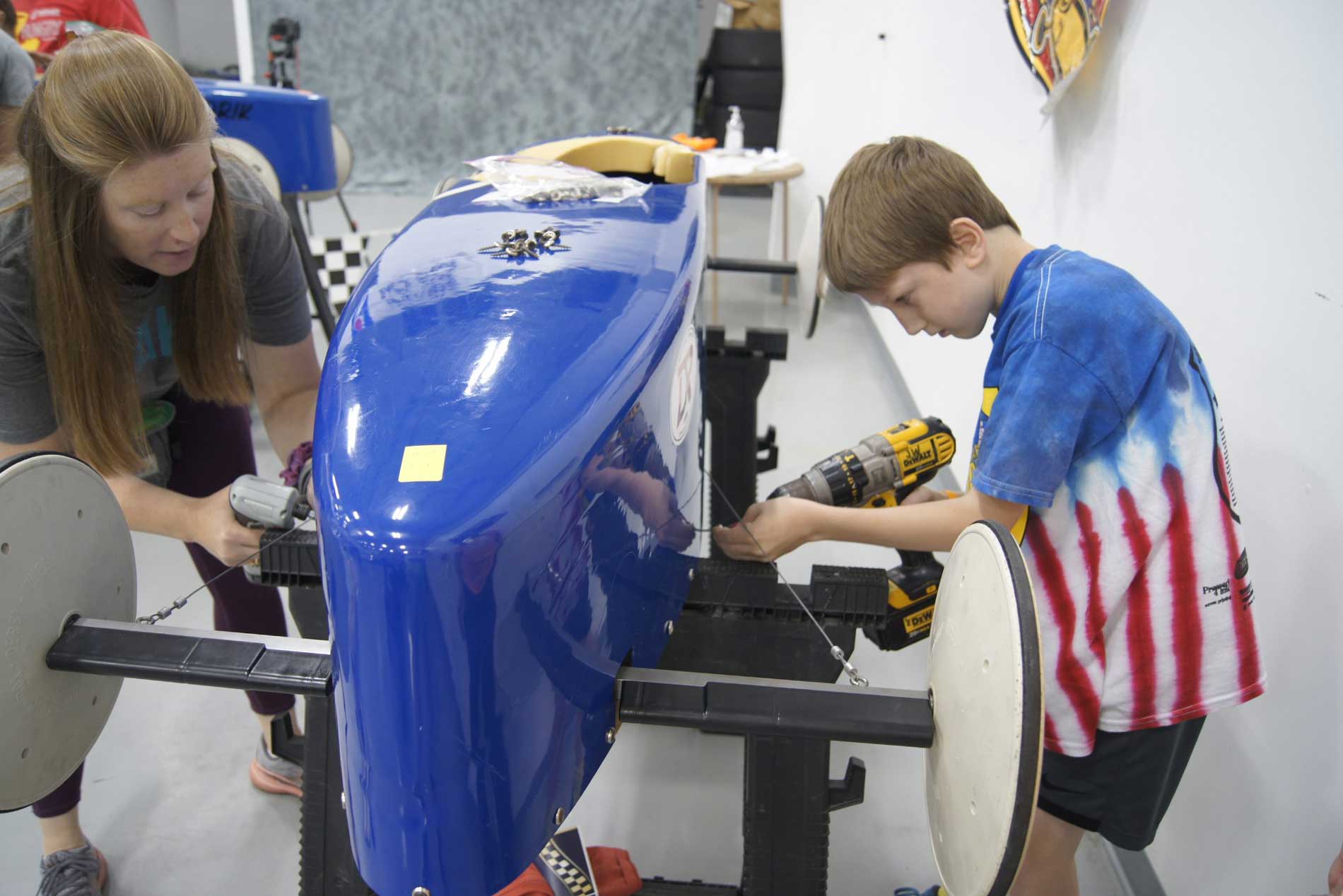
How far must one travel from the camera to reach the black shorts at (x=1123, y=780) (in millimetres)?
1163

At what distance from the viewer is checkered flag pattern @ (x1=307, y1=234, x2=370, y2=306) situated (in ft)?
11.2

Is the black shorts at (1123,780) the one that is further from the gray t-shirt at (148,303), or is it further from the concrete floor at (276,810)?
the gray t-shirt at (148,303)

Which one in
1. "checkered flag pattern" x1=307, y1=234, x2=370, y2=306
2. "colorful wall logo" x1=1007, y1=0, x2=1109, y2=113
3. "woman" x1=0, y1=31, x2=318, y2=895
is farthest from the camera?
"checkered flag pattern" x1=307, y1=234, x2=370, y2=306

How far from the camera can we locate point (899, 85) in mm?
3783

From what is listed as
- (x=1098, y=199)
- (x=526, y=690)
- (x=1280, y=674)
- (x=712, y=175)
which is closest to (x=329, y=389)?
(x=526, y=690)

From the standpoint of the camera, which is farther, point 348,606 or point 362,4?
point 362,4

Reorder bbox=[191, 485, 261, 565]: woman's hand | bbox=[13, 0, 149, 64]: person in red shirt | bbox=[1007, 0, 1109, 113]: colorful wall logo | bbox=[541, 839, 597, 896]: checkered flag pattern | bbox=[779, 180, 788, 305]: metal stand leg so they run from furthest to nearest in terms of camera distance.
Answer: bbox=[779, 180, 788, 305]: metal stand leg → bbox=[13, 0, 149, 64]: person in red shirt → bbox=[1007, 0, 1109, 113]: colorful wall logo → bbox=[541, 839, 597, 896]: checkered flag pattern → bbox=[191, 485, 261, 565]: woman's hand

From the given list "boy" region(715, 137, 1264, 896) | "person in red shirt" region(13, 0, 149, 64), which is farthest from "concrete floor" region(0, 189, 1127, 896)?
"person in red shirt" region(13, 0, 149, 64)

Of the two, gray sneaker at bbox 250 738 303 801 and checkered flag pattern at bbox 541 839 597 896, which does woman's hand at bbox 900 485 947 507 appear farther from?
gray sneaker at bbox 250 738 303 801

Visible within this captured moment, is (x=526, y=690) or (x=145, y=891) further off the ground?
(x=526, y=690)

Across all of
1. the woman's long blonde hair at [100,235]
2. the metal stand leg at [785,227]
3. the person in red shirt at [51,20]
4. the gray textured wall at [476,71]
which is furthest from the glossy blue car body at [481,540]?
the gray textured wall at [476,71]

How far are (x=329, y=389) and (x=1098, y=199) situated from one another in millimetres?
1612

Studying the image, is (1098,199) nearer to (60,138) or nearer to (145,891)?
(60,138)

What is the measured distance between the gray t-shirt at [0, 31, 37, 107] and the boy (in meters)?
1.40
